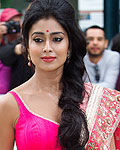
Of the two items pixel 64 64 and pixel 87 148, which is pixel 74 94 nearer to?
pixel 64 64

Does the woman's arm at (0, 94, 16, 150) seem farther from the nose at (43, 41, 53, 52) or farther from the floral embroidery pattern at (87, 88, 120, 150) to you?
the floral embroidery pattern at (87, 88, 120, 150)

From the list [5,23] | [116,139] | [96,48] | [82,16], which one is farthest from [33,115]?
[82,16]

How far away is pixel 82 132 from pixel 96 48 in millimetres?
2499

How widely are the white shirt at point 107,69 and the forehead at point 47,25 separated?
2166 mm

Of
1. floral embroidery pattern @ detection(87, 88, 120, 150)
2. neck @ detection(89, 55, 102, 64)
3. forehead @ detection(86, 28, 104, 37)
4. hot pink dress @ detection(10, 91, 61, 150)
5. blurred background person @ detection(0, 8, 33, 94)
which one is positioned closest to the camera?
hot pink dress @ detection(10, 91, 61, 150)

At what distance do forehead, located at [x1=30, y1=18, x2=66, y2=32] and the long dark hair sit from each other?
0.02 meters

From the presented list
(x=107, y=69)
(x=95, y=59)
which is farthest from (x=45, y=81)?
(x=95, y=59)

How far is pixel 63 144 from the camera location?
1.96 meters

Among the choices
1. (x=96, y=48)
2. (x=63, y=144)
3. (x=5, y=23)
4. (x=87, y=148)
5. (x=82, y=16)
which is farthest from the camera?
(x=82, y=16)

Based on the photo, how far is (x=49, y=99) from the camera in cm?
212

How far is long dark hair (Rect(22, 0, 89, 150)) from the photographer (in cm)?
200

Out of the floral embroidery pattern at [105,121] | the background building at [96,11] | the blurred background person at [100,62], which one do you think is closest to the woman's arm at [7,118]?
the floral embroidery pattern at [105,121]

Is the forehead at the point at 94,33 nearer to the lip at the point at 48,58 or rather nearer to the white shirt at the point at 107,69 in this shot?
the white shirt at the point at 107,69

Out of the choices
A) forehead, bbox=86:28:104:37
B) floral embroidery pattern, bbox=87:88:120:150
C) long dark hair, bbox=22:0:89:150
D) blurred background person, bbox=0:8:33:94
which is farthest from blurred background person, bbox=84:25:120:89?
long dark hair, bbox=22:0:89:150
